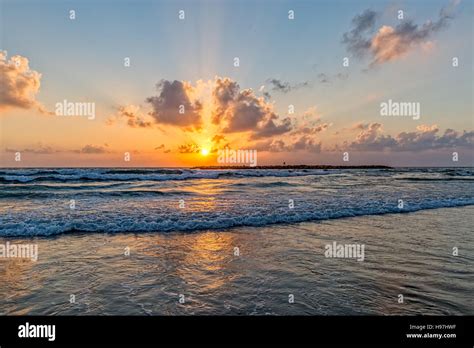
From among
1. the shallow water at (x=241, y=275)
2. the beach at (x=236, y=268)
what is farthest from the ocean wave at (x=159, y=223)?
the shallow water at (x=241, y=275)

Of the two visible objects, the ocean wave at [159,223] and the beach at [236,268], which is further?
the ocean wave at [159,223]

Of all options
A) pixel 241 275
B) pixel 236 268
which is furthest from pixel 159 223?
pixel 241 275

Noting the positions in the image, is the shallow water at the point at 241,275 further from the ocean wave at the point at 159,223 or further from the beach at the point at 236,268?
the ocean wave at the point at 159,223

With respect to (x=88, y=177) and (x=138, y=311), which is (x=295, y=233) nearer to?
(x=138, y=311)

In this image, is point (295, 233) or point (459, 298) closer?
point (459, 298)

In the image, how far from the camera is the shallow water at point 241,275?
15.0 feet

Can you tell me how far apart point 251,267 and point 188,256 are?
1.71 m

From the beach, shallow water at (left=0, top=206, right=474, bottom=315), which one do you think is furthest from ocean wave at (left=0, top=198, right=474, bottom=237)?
shallow water at (left=0, top=206, right=474, bottom=315)

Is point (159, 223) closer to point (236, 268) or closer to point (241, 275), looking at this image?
point (236, 268)

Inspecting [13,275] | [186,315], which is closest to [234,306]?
[186,315]

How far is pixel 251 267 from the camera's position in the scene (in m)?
6.38

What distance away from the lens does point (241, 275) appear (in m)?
5.89
